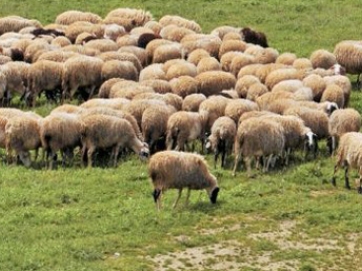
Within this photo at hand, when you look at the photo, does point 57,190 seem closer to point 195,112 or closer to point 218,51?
point 195,112

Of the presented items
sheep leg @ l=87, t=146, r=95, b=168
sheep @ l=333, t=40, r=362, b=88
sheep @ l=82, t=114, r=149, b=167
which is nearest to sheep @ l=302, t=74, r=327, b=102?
sheep @ l=333, t=40, r=362, b=88

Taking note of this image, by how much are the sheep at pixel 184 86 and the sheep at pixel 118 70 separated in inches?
70.2

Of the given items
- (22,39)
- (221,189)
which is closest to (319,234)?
(221,189)

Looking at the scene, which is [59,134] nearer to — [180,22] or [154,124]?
[154,124]

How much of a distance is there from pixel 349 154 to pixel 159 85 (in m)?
6.54

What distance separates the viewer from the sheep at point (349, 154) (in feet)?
63.0

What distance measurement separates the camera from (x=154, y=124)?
21.5 meters

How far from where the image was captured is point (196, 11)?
1420 inches

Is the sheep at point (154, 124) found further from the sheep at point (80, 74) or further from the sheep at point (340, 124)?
the sheep at point (80, 74)

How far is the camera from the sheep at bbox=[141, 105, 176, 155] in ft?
70.7

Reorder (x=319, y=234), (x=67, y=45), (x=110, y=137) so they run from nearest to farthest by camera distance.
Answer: (x=319, y=234) → (x=110, y=137) → (x=67, y=45)

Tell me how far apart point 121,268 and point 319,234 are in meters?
4.05

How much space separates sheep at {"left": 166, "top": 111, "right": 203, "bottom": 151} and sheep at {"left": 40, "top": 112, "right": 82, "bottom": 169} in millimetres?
2101

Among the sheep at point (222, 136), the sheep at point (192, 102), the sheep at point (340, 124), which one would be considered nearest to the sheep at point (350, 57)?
the sheep at point (340, 124)
